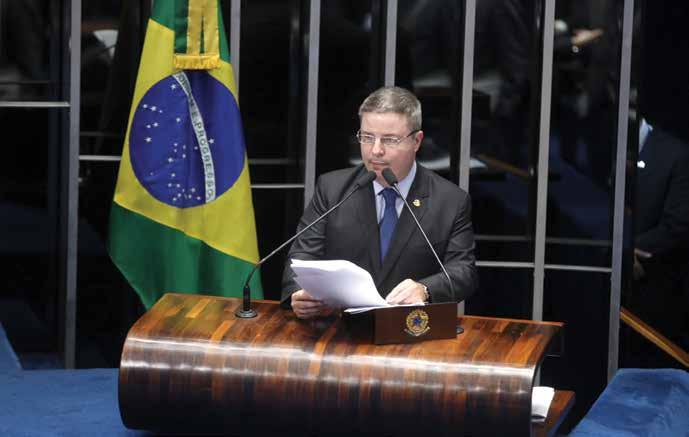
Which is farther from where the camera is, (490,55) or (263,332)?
(490,55)

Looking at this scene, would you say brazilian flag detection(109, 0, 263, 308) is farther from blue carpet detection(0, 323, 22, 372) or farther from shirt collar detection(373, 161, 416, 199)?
shirt collar detection(373, 161, 416, 199)

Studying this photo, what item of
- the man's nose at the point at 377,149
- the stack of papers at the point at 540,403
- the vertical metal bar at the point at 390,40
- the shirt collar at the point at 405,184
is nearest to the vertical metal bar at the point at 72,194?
the vertical metal bar at the point at 390,40

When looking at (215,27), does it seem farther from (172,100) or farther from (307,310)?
(307,310)

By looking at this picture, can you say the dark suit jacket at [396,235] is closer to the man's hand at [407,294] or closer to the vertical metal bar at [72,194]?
the man's hand at [407,294]

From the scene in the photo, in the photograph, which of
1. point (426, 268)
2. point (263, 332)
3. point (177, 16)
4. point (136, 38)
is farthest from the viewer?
point (136, 38)

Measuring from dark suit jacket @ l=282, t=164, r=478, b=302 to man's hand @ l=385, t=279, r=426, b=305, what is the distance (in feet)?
0.78

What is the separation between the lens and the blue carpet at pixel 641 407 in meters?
4.22

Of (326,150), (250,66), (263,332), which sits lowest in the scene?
(263,332)

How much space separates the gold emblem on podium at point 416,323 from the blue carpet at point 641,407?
0.75 metres

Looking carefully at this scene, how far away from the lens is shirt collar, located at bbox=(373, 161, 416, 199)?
4.26m

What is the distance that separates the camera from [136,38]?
573 cm

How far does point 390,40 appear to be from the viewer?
19.1ft

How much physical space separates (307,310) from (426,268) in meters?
0.55

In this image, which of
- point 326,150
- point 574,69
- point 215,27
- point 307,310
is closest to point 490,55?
point 574,69
